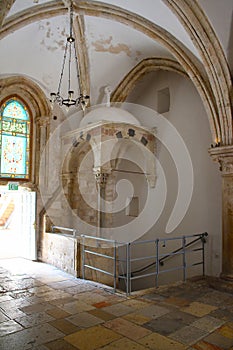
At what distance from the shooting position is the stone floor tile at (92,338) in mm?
3379

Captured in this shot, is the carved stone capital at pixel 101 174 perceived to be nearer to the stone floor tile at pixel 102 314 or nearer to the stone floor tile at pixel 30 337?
the stone floor tile at pixel 102 314

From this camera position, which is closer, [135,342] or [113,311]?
[135,342]

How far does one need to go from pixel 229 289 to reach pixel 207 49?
4.30 m

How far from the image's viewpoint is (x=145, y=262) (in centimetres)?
876

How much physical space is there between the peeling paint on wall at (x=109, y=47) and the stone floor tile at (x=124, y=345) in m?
6.28

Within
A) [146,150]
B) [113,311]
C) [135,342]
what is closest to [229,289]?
[113,311]

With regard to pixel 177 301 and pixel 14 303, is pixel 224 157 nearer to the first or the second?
pixel 177 301

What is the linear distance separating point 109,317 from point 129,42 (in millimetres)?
5894

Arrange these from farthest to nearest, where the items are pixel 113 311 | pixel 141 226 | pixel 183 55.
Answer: pixel 141 226 < pixel 183 55 < pixel 113 311

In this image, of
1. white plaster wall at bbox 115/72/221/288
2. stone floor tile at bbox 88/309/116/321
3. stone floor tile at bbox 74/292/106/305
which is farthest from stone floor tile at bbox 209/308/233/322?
white plaster wall at bbox 115/72/221/288

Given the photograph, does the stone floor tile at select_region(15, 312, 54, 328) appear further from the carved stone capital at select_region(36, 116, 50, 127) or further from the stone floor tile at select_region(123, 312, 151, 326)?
the carved stone capital at select_region(36, 116, 50, 127)

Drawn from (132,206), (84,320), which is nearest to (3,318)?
(84,320)

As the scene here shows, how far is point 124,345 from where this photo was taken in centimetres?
339

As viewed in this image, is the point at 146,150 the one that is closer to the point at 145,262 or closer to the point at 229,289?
the point at 145,262
